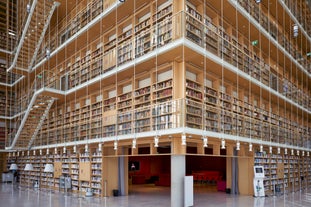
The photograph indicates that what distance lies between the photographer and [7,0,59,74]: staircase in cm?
1248

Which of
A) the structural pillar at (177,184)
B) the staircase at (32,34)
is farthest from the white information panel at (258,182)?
the staircase at (32,34)

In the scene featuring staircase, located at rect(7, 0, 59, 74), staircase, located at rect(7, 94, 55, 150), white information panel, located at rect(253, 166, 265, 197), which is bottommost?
white information panel, located at rect(253, 166, 265, 197)

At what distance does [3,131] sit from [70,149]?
28.3 feet

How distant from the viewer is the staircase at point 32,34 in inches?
492

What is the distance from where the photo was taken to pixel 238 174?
10945 millimetres

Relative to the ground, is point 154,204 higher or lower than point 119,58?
lower

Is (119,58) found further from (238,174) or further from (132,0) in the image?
(238,174)

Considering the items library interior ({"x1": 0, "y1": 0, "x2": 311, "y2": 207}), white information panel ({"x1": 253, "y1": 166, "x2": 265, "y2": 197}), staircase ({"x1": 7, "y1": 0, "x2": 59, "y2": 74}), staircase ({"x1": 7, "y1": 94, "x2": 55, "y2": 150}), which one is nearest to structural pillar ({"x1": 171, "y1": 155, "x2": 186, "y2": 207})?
library interior ({"x1": 0, "y1": 0, "x2": 311, "y2": 207})

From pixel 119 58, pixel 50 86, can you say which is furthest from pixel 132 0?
pixel 50 86

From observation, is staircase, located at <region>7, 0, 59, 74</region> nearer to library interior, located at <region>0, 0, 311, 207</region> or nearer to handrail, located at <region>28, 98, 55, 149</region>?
library interior, located at <region>0, 0, 311, 207</region>

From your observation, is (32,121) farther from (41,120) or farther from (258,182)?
(258,182)

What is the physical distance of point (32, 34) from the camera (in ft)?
44.5

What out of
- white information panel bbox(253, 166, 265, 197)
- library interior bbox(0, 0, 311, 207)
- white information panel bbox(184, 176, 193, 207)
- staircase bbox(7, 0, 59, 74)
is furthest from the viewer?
staircase bbox(7, 0, 59, 74)

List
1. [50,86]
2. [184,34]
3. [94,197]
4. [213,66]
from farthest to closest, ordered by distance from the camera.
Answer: [50,86] → [94,197] → [213,66] → [184,34]
